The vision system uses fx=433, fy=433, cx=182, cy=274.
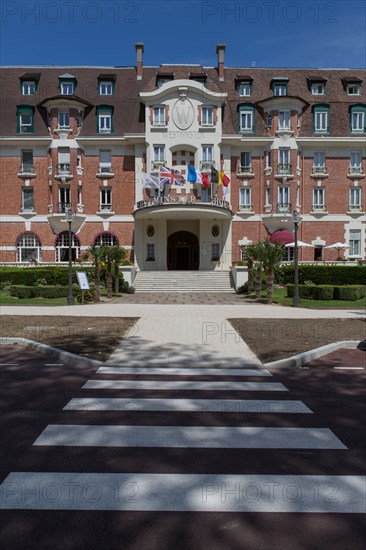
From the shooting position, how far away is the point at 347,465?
13.3 ft

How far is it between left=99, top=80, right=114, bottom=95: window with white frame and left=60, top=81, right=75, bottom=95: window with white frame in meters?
2.45

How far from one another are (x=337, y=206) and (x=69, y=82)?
A: 1022 inches

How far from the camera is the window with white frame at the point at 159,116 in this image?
1410 inches

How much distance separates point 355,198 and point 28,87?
3059 centimetres

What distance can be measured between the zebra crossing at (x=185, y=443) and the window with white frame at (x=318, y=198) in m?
33.0

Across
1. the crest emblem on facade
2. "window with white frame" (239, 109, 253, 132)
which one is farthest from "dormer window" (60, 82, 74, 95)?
"window with white frame" (239, 109, 253, 132)

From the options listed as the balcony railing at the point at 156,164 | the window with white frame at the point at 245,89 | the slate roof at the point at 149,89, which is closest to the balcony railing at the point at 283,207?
the slate roof at the point at 149,89

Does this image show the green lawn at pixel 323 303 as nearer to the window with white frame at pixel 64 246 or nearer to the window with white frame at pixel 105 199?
the window with white frame at pixel 105 199

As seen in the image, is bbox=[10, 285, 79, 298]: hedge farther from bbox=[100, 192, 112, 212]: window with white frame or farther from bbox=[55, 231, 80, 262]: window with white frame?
bbox=[100, 192, 112, 212]: window with white frame

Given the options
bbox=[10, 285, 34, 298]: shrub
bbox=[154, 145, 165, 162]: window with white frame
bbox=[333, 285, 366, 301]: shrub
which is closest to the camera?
bbox=[333, 285, 366, 301]: shrub

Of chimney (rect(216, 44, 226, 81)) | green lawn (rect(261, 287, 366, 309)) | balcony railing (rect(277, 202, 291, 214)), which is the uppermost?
chimney (rect(216, 44, 226, 81))

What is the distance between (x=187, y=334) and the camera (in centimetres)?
1130

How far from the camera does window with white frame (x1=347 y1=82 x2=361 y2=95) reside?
38906 millimetres

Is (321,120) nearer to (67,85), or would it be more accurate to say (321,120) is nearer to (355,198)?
(355,198)
